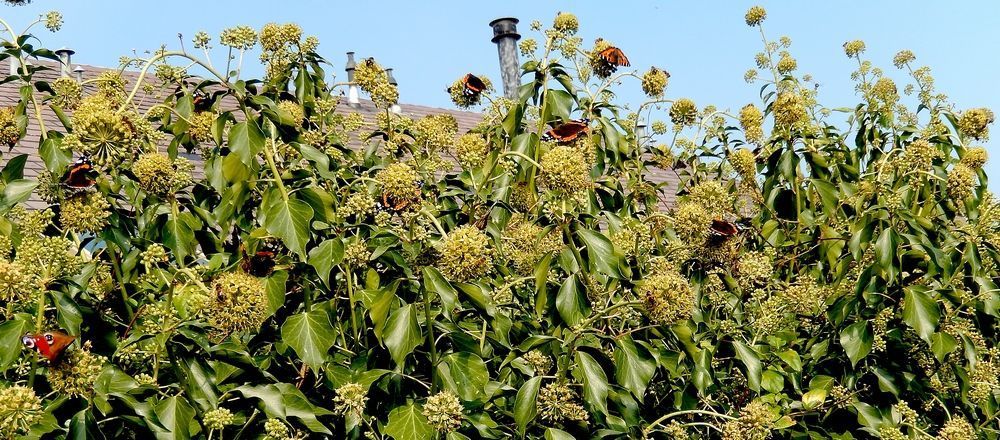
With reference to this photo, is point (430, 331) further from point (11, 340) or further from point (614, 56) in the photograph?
point (614, 56)

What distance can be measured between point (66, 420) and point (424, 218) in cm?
97

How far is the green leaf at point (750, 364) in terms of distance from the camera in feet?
10.3

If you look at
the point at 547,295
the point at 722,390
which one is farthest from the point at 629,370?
the point at 722,390

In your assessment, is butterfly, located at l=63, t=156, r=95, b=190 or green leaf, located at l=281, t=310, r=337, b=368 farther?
butterfly, located at l=63, t=156, r=95, b=190

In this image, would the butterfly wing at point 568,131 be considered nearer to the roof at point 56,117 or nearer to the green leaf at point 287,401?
the roof at point 56,117

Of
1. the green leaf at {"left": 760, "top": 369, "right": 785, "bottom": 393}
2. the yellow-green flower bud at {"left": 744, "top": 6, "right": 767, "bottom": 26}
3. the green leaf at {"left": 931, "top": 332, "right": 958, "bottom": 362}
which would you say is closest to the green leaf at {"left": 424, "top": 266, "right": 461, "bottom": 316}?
the green leaf at {"left": 760, "top": 369, "right": 785, "bottom": 393}

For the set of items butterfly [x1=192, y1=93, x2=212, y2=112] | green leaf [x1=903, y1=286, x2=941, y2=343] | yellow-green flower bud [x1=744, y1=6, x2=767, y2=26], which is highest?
A: yellow-green flower bud [x1=744, y1=6, x2=767, y2=26]

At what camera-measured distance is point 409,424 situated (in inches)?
101

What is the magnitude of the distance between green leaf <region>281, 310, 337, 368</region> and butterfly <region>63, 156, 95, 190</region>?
0.63 meters

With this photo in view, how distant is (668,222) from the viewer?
11.4 ft

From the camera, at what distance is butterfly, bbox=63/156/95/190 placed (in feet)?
8.87

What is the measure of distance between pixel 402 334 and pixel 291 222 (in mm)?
396

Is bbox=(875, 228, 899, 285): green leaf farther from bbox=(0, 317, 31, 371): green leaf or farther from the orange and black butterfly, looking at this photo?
bbox=(0, 317, 31, 371): green leaf

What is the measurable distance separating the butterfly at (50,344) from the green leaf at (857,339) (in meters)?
2.31
